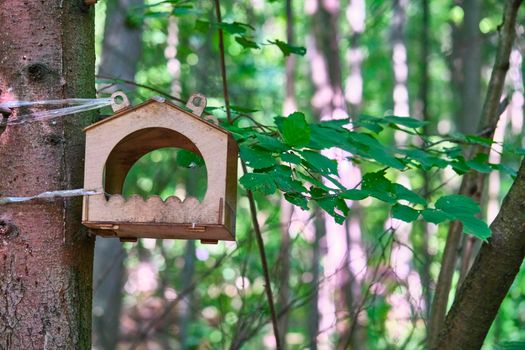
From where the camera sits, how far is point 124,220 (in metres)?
1.63

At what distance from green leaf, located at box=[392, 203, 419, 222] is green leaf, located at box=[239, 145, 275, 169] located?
0.34m

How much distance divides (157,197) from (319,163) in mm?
431

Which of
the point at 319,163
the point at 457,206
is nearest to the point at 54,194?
the point at 319,163

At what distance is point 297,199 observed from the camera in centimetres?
168

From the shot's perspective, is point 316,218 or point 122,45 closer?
point 316,218

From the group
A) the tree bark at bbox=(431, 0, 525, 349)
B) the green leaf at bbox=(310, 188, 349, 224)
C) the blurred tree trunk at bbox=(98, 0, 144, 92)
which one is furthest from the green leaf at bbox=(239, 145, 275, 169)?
the blurred tree trunk at bbox=(98, 0, 144, 92)

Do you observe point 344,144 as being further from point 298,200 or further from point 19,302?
point 19,302

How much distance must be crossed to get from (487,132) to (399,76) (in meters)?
6.21

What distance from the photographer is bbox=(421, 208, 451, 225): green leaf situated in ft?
5.68

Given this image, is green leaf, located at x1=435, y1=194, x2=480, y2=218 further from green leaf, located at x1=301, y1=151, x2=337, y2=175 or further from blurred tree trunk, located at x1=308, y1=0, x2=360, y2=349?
blurred tree trunk, located at x1=308, y1=0, x2=360, y2=349

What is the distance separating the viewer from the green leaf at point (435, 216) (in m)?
1.73

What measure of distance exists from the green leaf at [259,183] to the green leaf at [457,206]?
49 cm

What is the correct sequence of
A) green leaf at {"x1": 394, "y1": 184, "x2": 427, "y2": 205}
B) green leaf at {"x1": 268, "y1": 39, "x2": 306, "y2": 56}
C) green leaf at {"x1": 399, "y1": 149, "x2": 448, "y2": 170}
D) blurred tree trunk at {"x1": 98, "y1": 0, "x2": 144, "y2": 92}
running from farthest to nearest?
blurred tree trunk at {"x1": 98, "y1": 0, "x2": 144, "y2": 92}
green leaf at {"x1": 268, "y1": 39, "x2": 306, "y2": 56}
green leaf at {"x1": 399, "y1": 149, "x2": 448, "y2": 170}
green leaf at {"x1": 394, "y1": 184, "x2": 427, "y2": 205}

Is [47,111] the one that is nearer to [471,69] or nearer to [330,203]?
[330,203]
